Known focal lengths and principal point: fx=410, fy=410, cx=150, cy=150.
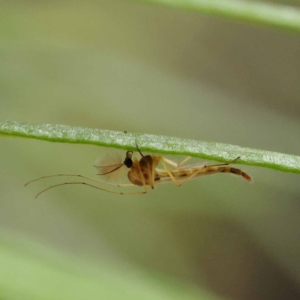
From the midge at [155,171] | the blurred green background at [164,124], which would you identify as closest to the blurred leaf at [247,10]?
the midge at [155,171]

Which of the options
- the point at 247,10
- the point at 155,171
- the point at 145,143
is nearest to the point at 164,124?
the point at 155,171

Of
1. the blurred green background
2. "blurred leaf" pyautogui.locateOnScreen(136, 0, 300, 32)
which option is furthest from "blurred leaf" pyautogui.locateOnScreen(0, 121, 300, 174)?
the blurred green background

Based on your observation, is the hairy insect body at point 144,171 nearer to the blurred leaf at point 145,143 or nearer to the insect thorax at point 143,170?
the insect thorax at point 143,170

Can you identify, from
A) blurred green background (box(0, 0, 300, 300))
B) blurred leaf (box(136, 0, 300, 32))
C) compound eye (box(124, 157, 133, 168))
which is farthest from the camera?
blurred green background (box(0, 0, 300, 300))

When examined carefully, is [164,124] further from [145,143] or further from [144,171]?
[145,143]

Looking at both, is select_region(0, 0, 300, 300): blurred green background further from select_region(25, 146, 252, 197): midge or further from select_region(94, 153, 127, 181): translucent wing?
select_region(94, 153, 127, 181): translucent wing

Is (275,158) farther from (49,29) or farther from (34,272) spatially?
(49,29)
